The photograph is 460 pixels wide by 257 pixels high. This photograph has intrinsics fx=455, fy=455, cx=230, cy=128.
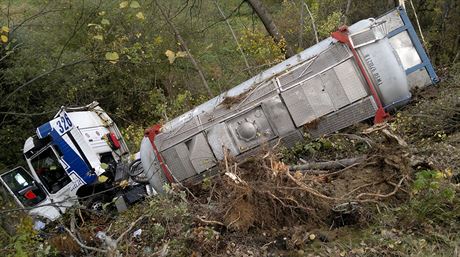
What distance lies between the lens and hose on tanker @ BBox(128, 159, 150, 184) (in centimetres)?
1059

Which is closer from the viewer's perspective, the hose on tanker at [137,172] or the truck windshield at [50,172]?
the hose on tanker at [137,172]

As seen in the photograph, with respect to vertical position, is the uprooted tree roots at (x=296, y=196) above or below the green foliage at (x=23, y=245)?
below

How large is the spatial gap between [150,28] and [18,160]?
20.4 feet

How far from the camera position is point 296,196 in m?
5.77

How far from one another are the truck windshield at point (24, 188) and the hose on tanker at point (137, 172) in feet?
8.58

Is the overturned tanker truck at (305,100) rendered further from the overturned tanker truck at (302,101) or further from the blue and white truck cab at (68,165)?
the blue and white truck cab at (68,165)

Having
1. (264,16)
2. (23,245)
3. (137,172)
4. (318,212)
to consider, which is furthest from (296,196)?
(264,16)

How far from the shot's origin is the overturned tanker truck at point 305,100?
809 centimetres

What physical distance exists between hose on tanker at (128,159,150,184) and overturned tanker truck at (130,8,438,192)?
1684mm

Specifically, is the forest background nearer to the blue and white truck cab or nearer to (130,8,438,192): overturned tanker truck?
the blue and white truck cab

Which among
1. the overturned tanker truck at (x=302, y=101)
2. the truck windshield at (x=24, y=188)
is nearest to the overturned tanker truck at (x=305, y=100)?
the overturned tanker truck at (x=302, y=101)

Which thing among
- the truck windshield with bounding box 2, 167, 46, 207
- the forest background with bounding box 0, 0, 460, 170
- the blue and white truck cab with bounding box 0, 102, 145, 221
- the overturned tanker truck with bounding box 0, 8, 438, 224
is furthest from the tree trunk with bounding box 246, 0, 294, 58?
the truck windshield with bounding box 2, 167, 46, 207

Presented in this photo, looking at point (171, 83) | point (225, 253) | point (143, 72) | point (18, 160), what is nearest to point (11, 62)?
point (18, 160)

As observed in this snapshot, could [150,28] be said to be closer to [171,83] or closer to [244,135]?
[171,83]
